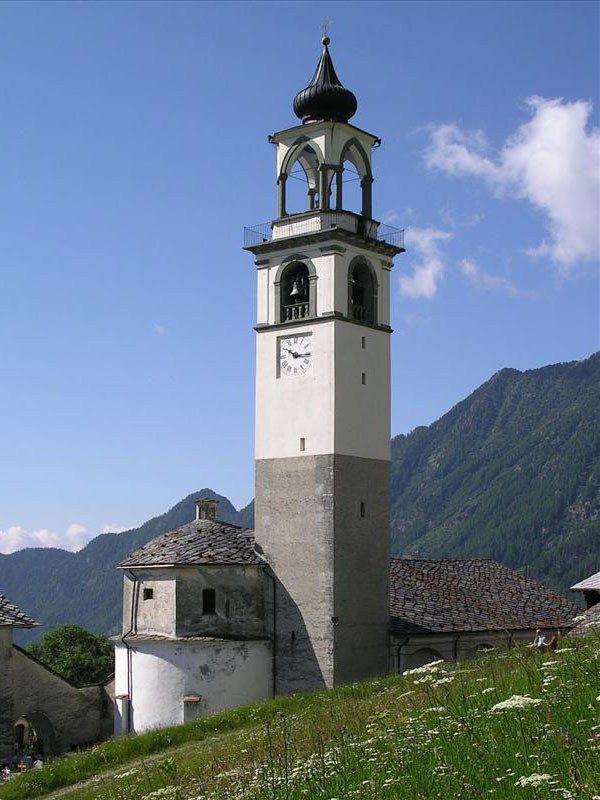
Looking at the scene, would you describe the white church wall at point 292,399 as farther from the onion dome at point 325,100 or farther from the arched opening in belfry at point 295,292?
the onion dome at point 325,100

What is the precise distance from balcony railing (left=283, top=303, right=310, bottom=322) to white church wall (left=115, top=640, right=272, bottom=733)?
32.8ft

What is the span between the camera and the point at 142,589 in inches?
1251

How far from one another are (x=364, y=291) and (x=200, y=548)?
9.71 metres

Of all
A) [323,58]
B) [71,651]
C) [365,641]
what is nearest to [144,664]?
[365,641]

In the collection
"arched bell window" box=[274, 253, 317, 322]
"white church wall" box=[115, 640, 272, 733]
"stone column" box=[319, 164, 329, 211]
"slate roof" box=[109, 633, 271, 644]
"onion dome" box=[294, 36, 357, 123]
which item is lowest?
"white church wall" box=[115, 640, 272, 733]

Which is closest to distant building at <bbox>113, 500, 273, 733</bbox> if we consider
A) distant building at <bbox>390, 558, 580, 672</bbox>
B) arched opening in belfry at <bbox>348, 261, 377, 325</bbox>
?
distant building at <bbox>390, 558, 580, 672</bbox>

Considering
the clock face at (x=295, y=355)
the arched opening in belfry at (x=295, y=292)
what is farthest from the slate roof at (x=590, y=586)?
the arched opening in belfry at (x=295, y=292)

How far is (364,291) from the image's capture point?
3403 centimetres

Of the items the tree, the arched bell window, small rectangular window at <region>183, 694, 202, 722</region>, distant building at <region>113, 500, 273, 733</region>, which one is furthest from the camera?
the tree

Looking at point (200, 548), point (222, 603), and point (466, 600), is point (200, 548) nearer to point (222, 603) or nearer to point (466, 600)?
point (222, 603)

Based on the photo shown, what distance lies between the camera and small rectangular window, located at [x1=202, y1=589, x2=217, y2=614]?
31016 millimetres

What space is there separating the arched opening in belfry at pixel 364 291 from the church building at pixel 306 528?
5 cm

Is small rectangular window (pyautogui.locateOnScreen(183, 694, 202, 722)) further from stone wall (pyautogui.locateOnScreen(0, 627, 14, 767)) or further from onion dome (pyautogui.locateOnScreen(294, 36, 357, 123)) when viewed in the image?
onion dome (pyautogui.locateOnScreen(294, 36, 357, 123))

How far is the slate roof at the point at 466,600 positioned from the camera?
110 feet
